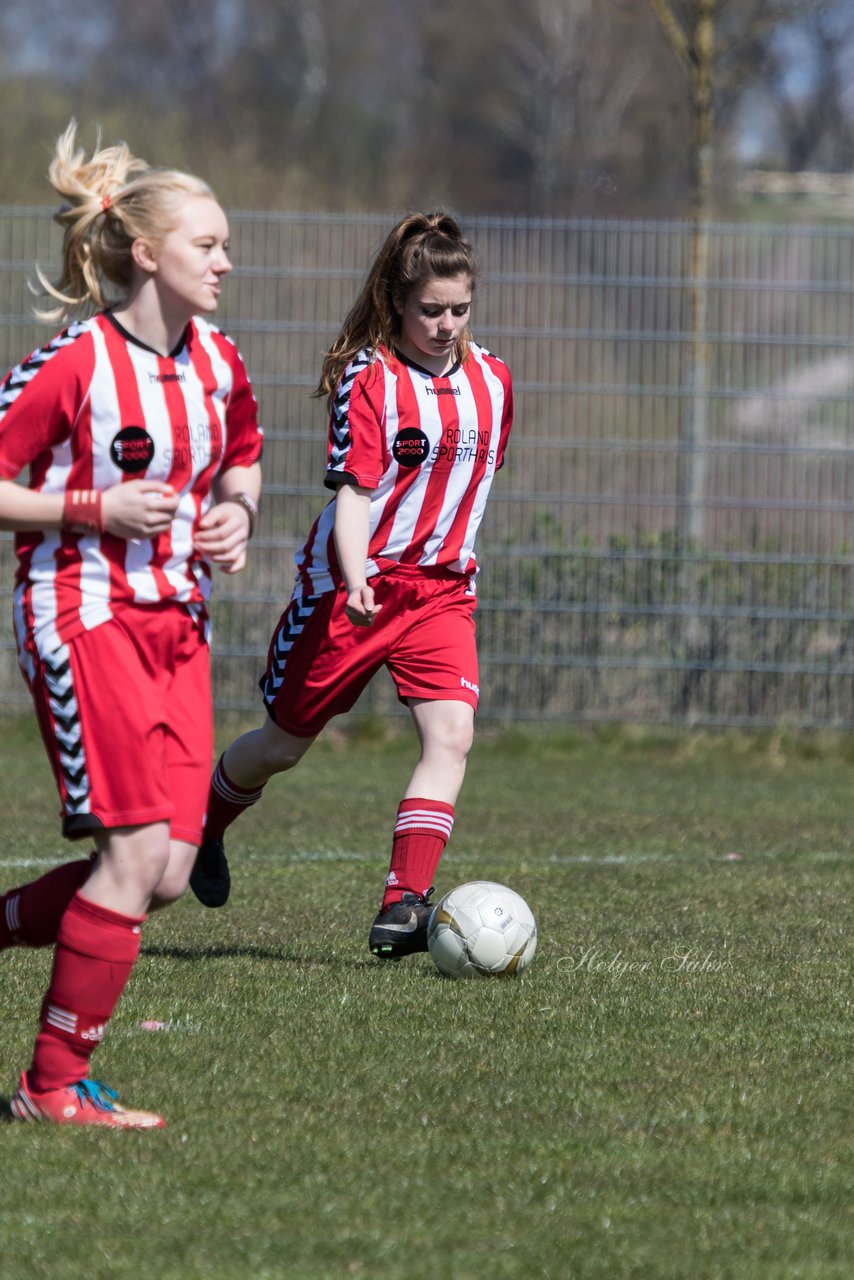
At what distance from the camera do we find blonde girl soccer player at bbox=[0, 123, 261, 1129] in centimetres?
351

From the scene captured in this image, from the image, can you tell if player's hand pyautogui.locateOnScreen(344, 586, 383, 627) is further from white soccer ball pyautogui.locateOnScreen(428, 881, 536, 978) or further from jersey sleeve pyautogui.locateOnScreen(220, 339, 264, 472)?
jersey sleeve pyautogui.locateOnScreen(220, 339, 264, 472)

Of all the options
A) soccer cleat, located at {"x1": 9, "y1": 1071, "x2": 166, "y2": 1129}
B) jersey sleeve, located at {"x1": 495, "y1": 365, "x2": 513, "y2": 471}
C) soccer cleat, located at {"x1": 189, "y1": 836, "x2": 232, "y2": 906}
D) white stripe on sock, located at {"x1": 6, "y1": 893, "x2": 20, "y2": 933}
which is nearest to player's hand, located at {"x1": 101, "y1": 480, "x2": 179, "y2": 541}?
white stripe on sock, located at {"x1": 6, "y1": 893, "x2": 20, "y2": 933}

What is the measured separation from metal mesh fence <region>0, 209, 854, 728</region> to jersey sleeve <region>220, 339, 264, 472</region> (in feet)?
23.6

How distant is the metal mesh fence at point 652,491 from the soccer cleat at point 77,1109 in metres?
7.60

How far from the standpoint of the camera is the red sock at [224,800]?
568 centimetres

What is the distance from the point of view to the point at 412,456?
17.4 feet

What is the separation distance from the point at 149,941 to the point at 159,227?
2.60 metres

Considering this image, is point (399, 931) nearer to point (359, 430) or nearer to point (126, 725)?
point (359, 430)

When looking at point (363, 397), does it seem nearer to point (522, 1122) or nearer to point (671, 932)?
point (671, 932)

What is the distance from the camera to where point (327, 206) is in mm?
22359

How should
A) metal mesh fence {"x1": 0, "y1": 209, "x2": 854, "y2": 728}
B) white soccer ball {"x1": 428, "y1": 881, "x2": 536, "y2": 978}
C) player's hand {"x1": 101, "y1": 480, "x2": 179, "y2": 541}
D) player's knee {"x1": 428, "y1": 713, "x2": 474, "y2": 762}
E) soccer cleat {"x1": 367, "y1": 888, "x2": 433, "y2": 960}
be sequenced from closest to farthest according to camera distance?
player's hand {"x1": 101, "y1": 480, "x2": 179, "y2": 541}
white soccer ball {"x1": 428, "y1": 881, "x2": 536, "y2": 978}
soccer cleat {"x1": 367, "y1": 888, "x2": 433, "y2": 960}
player's knee {"x1": 428, "y1": 713, "x2": 474, "y2": 762}
metal mesh fence {"x1": 0, "y1": 209, "x2": 854, "y2": 728}

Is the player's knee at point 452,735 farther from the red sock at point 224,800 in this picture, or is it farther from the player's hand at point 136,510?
the player's hand at point 136,510

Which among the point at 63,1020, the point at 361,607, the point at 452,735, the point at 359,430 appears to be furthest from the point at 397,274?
the point at 63,1020

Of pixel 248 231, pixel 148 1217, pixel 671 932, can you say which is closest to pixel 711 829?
pixel 671 932
